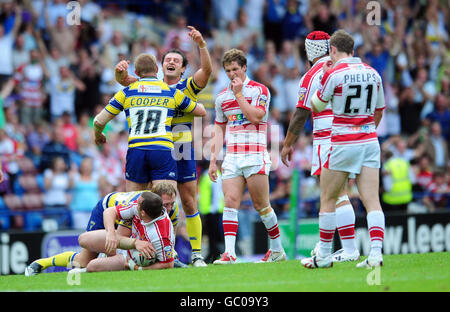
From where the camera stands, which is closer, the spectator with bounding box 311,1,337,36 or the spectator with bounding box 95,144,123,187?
the spectator with bounding box 95,144,123,187

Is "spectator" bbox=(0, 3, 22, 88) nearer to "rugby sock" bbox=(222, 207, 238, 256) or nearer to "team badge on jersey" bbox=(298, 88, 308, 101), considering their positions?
"rugby sock" bbox=(222, 207, 238, 256)

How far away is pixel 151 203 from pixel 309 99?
2062 mm

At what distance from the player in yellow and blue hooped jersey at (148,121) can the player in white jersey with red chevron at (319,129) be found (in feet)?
4.77

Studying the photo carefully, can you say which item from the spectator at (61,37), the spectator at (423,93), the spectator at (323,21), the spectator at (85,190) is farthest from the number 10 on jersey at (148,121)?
the spectator at (423,93)

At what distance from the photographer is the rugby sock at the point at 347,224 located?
9.76 meters

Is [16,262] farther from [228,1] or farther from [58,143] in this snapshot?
[228,1]

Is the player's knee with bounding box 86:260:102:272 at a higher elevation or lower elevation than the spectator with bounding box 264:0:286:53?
lower

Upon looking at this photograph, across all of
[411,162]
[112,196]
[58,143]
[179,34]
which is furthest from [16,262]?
[411,162]

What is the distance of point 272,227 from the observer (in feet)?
34.6

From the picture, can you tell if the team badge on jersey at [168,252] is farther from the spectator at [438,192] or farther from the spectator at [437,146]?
the spectator at [437,146]

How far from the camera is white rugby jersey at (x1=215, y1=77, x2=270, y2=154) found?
33.7 ft

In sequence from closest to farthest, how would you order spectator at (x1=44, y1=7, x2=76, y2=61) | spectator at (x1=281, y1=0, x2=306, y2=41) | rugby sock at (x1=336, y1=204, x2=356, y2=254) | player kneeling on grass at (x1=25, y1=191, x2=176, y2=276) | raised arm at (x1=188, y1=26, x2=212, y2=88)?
player kneeling on grass at (x1=25, y1=191, x2=176, y2=276)
rugby sock at (x1=336, y1=204, x2=356, y2=254)
raised arm at (x1=188, y1=26, x2=212, y2=88)
spectator at (x1=44, y1=7, x2=76, y2=61)
spectator at (x1=281, y1=0, x2=306, y2=41)

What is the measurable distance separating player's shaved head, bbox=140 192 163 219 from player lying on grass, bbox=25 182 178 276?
338 mm

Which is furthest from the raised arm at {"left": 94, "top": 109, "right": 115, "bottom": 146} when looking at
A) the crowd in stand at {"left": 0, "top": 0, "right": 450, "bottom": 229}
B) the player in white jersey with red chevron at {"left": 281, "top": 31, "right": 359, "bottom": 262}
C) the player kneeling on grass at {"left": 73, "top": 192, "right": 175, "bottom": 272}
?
the crowd in stand at {"left": 0, "top": 0, "right": 450, "bottom": 229}
